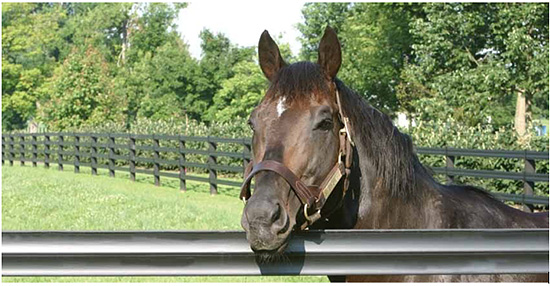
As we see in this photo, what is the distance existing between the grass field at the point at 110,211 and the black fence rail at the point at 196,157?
0.88 metres

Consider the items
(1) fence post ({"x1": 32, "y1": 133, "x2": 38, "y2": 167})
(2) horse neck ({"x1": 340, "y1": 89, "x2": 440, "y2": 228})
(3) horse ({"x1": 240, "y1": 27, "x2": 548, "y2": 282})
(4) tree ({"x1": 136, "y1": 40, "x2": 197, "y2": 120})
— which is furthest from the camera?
(4) tree ({"x1": 136, "y1": 40, "x2": 197, "y2": 120})

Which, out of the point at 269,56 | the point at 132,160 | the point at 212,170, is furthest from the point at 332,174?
the point at 132,160

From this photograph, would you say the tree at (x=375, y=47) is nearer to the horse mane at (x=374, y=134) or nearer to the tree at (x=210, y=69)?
the tree at (x=210, y=69)

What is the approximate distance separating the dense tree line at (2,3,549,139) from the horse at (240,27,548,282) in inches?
731

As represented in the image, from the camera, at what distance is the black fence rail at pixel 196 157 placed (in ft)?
38.2

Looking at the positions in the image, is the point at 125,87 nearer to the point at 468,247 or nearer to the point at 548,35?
the point at 548,35

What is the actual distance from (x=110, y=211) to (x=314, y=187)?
32.3 feet

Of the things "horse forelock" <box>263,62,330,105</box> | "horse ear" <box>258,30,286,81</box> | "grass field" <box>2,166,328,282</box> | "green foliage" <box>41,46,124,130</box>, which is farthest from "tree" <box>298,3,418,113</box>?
"horse forelock" <box>263,62,330,105</box>

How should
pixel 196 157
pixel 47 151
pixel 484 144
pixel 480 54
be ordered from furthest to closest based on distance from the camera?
1. pixel 47 151
2. pixel 480 54
3. pixel 196 157
4. pixel 484 144

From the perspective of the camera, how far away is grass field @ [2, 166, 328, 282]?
10.3 m

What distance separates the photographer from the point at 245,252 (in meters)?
2.76

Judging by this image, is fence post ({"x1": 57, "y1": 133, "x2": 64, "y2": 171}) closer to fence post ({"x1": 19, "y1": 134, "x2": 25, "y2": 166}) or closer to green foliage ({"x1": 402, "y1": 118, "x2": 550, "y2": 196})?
fence post ({"x1": 19, "y1": 134, "x2": 25, "y2": 166})

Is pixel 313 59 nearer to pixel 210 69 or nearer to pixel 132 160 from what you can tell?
pixel 210 69

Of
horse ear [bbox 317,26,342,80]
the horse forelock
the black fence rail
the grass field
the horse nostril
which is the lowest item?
the grass field
